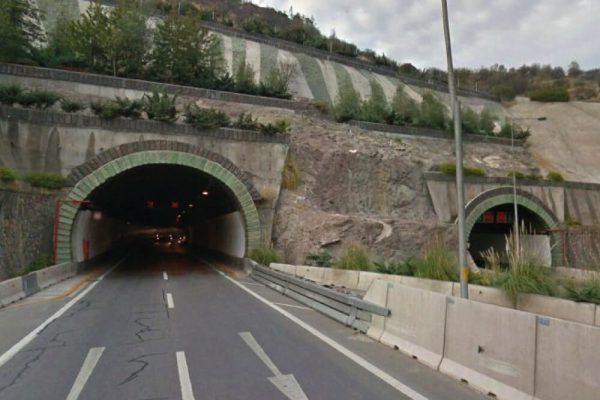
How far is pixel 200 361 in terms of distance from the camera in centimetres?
687

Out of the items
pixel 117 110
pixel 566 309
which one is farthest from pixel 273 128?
pixel 566 309

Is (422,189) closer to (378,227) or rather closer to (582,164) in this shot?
(378,227)

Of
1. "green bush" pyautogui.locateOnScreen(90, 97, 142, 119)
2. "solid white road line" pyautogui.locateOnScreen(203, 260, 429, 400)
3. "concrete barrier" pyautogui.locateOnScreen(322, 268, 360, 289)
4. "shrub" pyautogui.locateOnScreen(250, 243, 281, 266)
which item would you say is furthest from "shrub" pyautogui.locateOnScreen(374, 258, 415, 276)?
"green bush" pyautogui.locateOnScreen(90, 97, 142, 119)

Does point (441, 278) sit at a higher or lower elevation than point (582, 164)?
lower

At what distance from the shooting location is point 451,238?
28484mm

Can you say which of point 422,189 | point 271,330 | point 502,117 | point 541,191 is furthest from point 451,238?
point 502,117

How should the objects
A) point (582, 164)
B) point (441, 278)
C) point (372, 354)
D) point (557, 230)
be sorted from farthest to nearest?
point (582, 164), point (557, 230), point (441, 278), point (372, 354)

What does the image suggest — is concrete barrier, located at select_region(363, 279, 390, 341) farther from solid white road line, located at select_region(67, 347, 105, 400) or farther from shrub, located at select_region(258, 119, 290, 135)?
shrub, located at select_region(258, 119, 290, 135)

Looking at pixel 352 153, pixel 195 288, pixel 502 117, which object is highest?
pixel 502 117

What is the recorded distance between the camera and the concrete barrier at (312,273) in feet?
60.6

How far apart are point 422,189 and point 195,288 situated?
21370mm

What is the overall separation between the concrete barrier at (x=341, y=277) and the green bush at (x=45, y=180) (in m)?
13.9

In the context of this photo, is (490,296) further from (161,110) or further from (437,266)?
(161,110)

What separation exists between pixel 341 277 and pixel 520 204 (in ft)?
72.7
